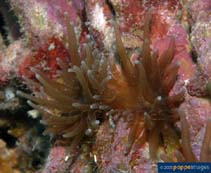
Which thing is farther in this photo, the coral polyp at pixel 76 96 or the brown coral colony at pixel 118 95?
the coral polyp at pixel 76 96

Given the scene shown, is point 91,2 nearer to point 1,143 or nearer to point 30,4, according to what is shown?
point 30,4

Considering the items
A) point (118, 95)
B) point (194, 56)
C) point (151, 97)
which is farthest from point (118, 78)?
point (194, 56)

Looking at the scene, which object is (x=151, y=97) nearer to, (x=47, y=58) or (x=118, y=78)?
(x=118, y=78)

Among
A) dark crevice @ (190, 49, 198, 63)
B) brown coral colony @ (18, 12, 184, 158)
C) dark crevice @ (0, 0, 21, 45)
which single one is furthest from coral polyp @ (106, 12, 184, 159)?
dark crevice @ (0, 0, 21, 45)

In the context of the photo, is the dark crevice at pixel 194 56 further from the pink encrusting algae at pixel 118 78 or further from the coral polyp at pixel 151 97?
the coral polyp at pixel 151 97

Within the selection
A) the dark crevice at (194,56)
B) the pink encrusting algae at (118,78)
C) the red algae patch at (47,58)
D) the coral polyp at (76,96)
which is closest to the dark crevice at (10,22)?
the pink encrusting algae at (118,78)

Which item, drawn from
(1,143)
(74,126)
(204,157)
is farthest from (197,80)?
(1,143)
